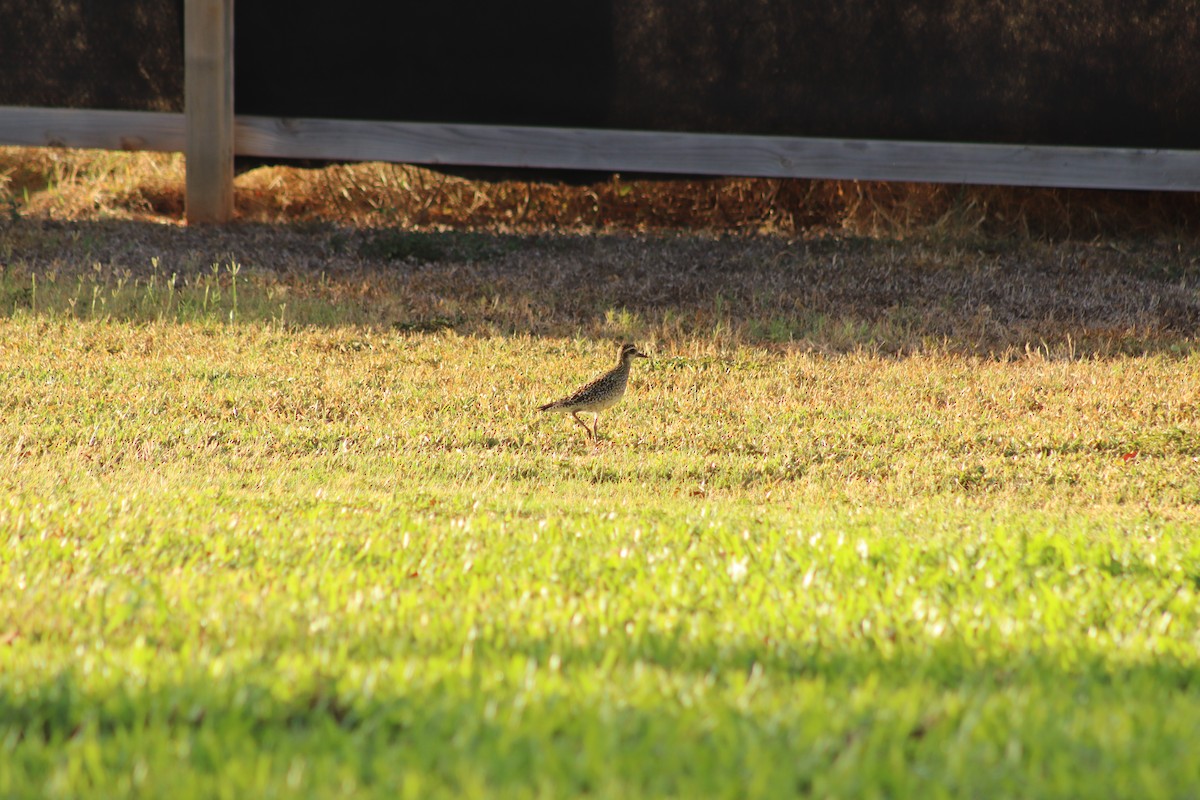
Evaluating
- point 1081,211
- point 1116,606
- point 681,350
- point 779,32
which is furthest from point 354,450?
point 1081,211

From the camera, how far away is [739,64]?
1448 centimetres

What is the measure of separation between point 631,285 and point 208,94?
507 cm

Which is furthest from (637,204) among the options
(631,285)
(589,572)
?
(589,572)

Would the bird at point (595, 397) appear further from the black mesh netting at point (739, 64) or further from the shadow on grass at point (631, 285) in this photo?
the black mesh netting at point (739, 64)

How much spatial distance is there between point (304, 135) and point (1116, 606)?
1152cm

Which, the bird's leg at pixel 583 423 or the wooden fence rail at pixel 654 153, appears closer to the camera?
the bird's leg at pixel 583 423

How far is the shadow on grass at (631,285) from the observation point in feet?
36.2

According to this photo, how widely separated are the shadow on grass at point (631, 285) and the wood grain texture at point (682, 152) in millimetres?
Answer: 800

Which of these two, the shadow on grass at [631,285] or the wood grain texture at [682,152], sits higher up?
the wood grain texture at [682,152]

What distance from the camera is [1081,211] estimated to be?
52.2ft

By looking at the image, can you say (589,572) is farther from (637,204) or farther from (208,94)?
(637,204)

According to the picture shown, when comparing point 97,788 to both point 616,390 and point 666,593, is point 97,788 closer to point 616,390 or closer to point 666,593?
point 666,593

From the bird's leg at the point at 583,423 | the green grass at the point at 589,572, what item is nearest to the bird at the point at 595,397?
the bird's leg at the point at 583,423

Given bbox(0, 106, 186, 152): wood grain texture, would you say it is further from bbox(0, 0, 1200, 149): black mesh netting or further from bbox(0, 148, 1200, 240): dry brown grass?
bbox(0, 148, 1200, 240): dry brown grass
